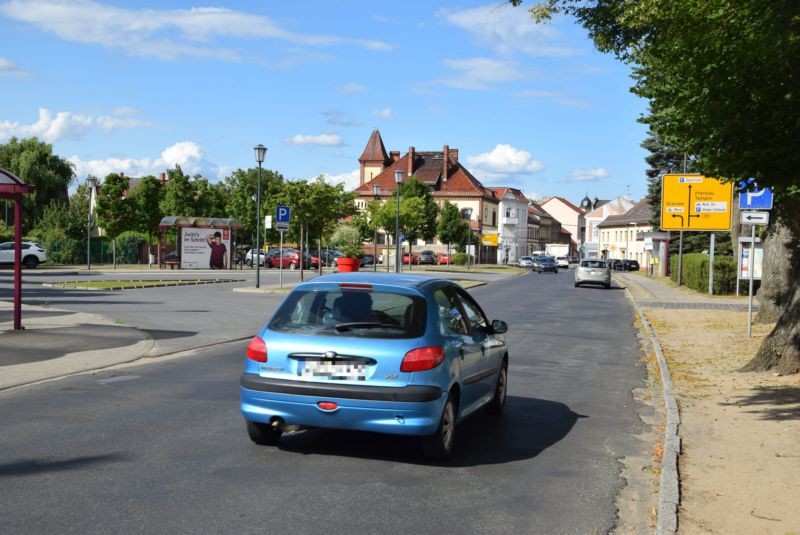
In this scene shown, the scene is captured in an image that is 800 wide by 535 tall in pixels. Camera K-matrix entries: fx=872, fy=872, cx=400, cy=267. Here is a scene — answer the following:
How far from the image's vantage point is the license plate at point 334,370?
6.79 m

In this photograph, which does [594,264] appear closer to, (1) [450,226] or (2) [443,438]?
(2) [443,438]

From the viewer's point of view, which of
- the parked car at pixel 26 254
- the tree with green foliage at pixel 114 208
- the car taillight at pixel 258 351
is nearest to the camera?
the car taillight at pixel 258 351

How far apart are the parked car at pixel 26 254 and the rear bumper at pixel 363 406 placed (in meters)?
49.2

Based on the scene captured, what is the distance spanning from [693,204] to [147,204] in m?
38.7

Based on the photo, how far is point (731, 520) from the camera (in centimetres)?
569

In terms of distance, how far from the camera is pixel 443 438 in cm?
700

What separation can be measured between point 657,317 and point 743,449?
17491mm

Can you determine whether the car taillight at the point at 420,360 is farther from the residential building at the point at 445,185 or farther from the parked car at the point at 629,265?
the residential building at the point at 445,185

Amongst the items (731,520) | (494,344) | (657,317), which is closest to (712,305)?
(657,317)

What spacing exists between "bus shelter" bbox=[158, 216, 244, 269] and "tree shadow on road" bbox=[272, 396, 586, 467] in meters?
45.4

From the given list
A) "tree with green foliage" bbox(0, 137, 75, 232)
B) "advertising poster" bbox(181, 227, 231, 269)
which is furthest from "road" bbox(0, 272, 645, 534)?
"tree with green foliage" bbox(0, 137, 75, 232)

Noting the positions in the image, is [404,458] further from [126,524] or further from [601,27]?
[601,27]

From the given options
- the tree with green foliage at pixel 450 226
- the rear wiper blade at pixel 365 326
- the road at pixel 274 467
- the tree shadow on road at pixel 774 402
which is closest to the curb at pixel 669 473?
the road at pixel 274 467

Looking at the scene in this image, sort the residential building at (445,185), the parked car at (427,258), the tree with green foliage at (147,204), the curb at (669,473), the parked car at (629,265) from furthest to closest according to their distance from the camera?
the residential building at (445,185) < the parked car at (629,265) < the parked car at (427,258) < the tree with green foliage at (147,204) < the curb at (669,473)
